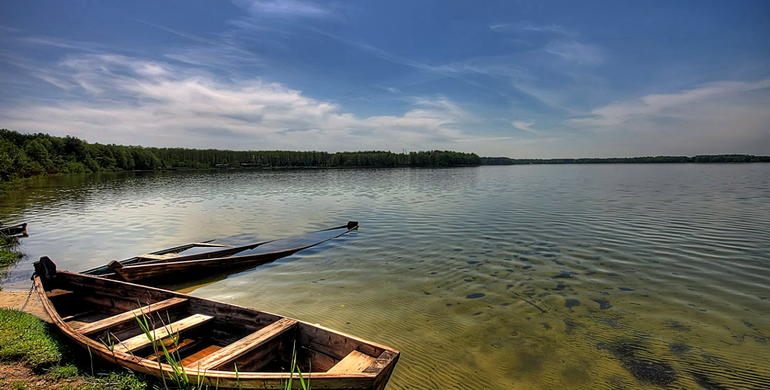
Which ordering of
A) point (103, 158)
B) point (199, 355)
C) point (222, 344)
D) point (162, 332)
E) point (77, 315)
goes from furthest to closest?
1. point (103, 158)
2. point (77, 315)
3. point (222, 344)
4. point (199, 355)
5. point (162, 332)

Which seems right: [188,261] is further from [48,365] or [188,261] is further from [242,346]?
[242,346]

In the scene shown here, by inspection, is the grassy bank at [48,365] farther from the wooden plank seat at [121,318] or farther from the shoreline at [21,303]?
the shoreline at [21,303]

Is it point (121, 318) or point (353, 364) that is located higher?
point (353, 364)

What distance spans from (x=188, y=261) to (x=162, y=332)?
570 centimetres

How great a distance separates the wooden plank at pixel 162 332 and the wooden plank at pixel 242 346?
88cm

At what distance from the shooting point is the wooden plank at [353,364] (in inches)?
151

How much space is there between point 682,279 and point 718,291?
873 mm

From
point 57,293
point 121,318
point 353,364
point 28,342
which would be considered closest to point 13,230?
point 57,293

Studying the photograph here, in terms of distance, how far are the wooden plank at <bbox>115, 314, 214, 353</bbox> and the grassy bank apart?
29 cm

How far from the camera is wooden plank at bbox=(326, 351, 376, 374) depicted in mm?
3824

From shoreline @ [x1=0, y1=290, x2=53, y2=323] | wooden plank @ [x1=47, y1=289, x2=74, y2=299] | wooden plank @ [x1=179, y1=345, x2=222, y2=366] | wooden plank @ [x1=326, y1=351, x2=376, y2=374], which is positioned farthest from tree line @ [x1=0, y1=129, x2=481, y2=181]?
wooden plank @ [x1=326, y1=351, x2=376, y2=374]

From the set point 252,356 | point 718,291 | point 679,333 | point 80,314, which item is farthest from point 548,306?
point 80,314

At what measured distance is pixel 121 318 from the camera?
5.81 metres

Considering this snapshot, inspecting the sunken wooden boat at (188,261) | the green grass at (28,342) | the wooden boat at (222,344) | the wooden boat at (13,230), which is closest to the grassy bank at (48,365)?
the green grass at (28,342)
